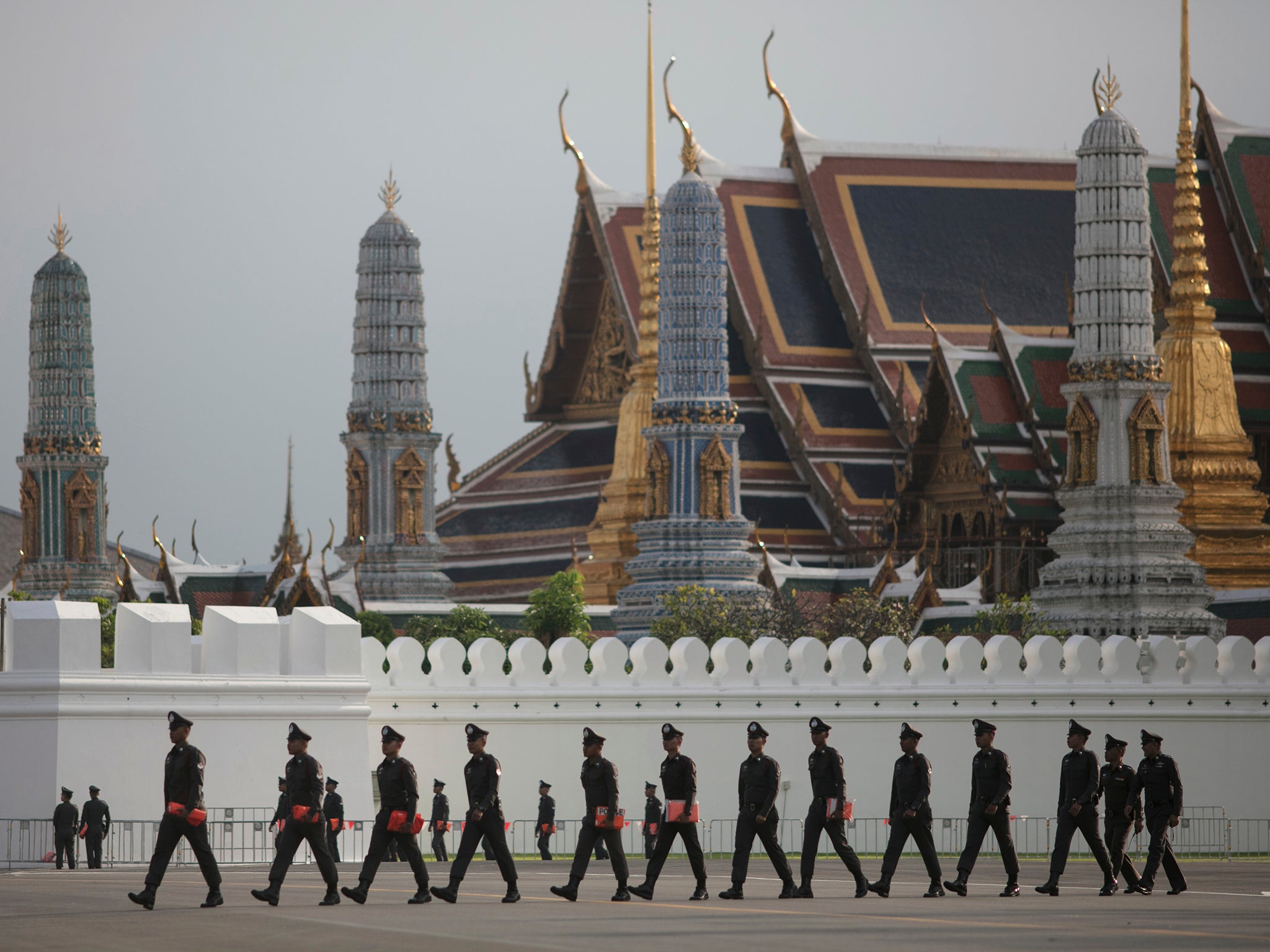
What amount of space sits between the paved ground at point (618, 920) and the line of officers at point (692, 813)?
0.17m

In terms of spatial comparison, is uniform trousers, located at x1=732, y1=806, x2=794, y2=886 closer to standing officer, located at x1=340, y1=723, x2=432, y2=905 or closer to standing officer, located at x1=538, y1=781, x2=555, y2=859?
standing officer, located at x1=340, y1=723, x2=432, y2=905

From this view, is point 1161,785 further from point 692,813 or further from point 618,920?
point 618,920

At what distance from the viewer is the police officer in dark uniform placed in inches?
635

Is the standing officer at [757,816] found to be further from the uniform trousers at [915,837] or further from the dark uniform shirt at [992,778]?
the dark uniform shirt at [992,778]

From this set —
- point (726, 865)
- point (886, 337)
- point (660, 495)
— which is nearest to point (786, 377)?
point (886, 337)

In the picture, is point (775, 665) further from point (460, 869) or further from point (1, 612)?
point (460, 869)

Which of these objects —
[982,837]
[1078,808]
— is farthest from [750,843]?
[1078,808]

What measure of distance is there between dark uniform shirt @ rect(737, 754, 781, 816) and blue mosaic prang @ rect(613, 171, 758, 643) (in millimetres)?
19026

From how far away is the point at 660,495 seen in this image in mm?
36062

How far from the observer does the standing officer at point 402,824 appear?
48.8ft

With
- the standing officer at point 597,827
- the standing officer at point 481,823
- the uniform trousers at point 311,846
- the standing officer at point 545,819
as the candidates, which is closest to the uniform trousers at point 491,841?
the standing officer at point 481,823

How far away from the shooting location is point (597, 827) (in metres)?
15.3

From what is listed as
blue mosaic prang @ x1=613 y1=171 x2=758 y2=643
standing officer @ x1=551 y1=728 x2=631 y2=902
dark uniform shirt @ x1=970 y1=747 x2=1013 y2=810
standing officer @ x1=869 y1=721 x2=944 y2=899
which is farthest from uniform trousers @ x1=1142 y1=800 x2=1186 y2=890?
blue mosaic prang @ x1=613 y1=171 x2=758 y2=643

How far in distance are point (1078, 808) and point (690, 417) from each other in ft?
66.4
